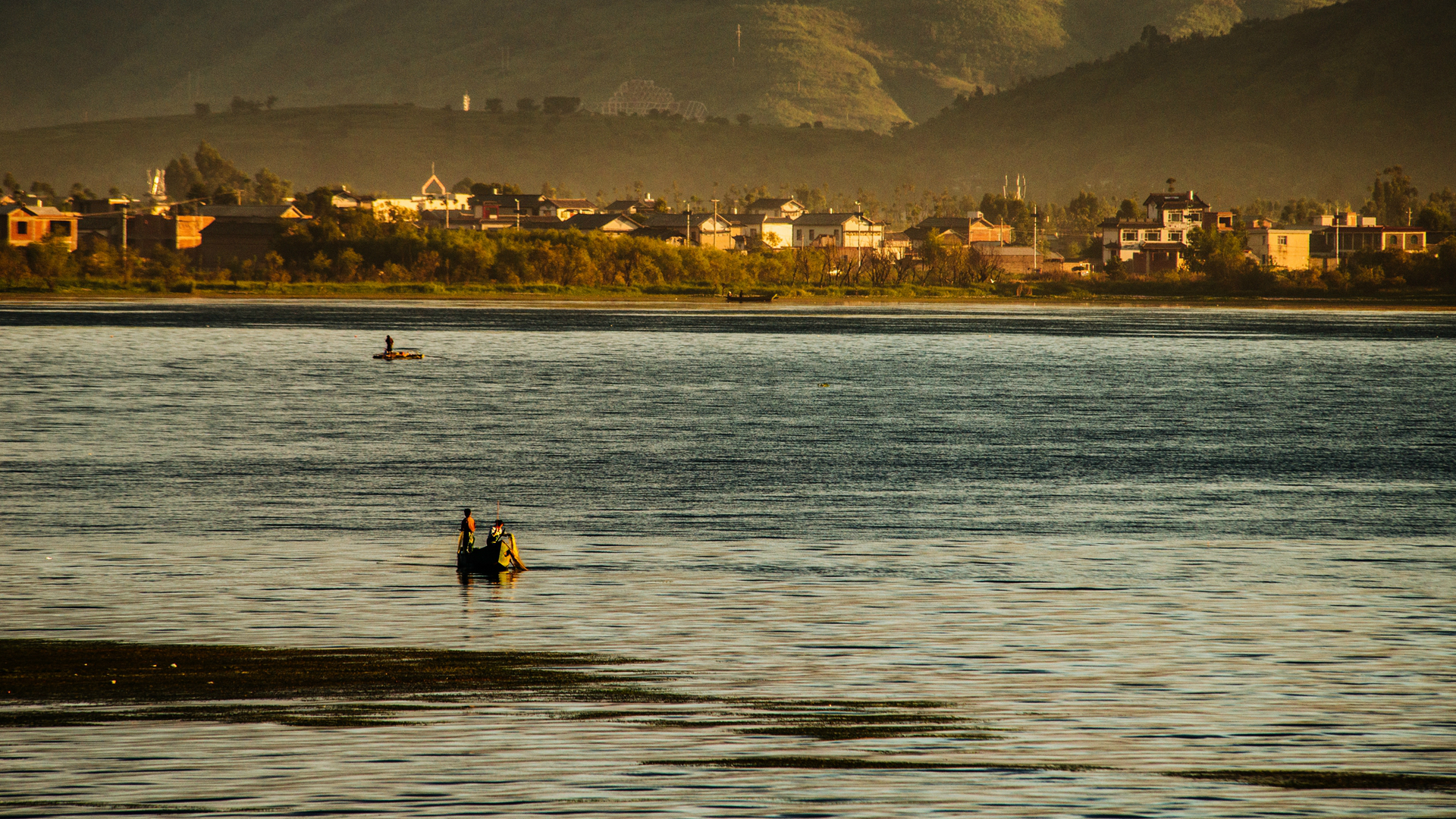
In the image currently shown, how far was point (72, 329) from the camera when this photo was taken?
136 meters

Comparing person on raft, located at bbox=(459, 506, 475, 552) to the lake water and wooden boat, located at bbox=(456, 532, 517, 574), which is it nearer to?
wooden boat, located at bbox=(456, 532, 517, 574)

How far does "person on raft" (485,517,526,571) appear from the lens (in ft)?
103

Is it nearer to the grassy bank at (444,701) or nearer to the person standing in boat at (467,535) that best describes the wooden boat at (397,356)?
the person standing in boat at (467,535)

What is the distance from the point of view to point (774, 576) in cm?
3234

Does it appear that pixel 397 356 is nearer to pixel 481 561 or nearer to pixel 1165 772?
pixel 481 561

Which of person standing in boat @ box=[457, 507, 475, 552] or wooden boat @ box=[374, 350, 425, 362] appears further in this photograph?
wooden boat @ box=[374, 350, 425, 362]

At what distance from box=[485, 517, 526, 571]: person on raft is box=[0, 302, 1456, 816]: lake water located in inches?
47.8

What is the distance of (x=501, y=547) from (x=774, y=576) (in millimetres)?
5696

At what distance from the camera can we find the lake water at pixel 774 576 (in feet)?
61.3

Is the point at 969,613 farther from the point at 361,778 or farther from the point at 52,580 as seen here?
the point at 52,580

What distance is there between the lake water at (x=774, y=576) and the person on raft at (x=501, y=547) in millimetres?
1214

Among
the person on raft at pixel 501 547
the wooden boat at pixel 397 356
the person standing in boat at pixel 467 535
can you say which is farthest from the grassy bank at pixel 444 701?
the wooden boat at pixel 397 356

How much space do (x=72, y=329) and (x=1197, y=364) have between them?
9514 centimetres

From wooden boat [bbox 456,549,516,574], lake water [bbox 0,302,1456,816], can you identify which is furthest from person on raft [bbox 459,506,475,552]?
lake water [bbox 0,302,1456,816]
